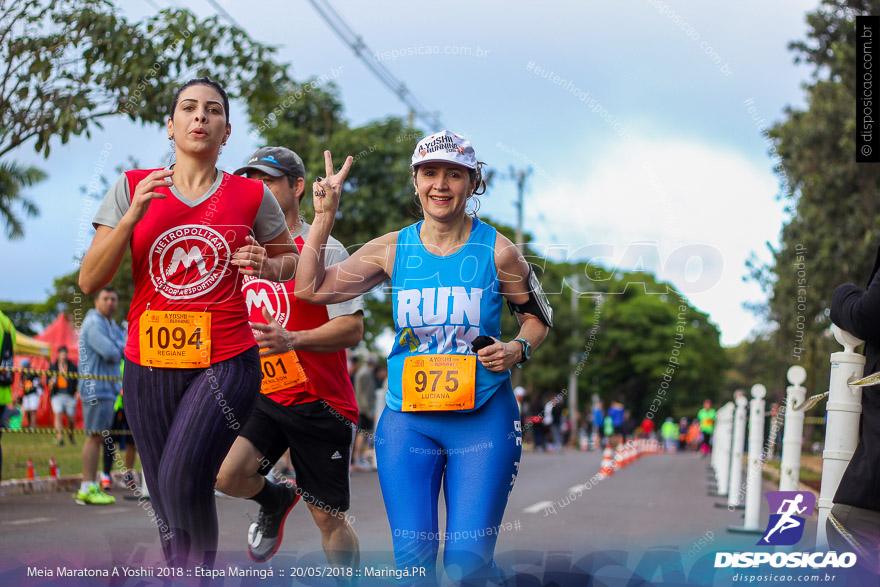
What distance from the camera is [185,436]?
146 inches

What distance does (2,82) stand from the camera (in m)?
8.19

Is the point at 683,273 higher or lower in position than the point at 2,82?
lower

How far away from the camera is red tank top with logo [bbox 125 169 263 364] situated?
3.82 meters

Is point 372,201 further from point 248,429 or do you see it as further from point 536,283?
point 536,283

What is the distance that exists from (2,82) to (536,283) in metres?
5.83

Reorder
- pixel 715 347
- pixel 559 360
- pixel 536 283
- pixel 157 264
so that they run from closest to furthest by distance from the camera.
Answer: pixel 157 264 < pixel 536 283 < pixel 559 360 < pixel 715 347

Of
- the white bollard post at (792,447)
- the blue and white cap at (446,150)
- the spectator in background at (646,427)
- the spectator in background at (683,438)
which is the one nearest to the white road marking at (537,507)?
the white bollard post at (792,447)

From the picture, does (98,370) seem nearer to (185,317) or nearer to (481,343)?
(185,317)

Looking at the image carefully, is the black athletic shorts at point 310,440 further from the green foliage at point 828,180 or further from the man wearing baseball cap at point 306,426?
the green foliage at point 828,180

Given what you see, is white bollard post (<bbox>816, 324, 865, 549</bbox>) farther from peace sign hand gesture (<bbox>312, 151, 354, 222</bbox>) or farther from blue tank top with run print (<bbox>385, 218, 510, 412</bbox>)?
peace sign hand gesture (<bbox>312, 151, 354, 222</bbox>)

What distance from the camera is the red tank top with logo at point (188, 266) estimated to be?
12.5 feet

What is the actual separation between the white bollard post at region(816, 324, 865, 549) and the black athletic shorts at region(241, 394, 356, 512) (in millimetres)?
2274

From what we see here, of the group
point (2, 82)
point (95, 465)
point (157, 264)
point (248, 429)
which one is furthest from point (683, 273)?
point (95, 465)

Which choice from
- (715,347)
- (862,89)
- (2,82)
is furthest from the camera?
(715,347)
